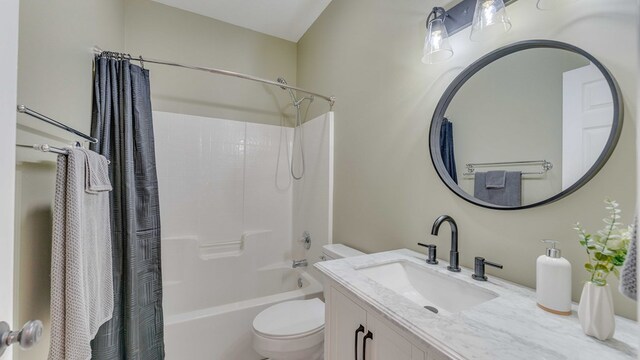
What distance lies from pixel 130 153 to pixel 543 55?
6.57 feet

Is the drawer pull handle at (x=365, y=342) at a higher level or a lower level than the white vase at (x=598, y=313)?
lower

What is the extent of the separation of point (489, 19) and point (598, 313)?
0.94 metres

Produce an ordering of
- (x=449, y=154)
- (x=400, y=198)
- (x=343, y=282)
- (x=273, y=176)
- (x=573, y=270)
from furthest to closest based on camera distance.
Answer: (x=273, y=176), (x=400, y=198), (x=449, y=154), (x=343, y=282), (x=573, y=270)

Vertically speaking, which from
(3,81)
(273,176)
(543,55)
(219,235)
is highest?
(543,55)

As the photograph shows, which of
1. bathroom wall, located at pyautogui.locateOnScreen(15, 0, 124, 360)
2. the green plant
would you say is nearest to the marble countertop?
the green plant

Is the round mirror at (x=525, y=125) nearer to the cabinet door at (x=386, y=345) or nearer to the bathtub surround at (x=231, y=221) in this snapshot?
the cabinet door at (x=386, y=345)

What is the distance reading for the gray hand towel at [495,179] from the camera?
2.98 ft

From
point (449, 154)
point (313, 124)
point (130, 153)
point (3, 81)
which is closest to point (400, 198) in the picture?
point (449, 154)

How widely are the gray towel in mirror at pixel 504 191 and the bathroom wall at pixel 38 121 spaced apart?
1.54 meters

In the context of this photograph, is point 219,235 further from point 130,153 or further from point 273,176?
point 130,153

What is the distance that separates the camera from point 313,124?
6.99 ft

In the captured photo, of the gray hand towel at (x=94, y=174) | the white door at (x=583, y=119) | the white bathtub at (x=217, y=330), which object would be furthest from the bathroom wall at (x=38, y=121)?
the white door at (x=583, y=119)

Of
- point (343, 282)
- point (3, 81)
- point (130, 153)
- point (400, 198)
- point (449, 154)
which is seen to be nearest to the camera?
point (3, 81)

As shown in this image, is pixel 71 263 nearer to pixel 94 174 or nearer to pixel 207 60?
pixel 94 174
